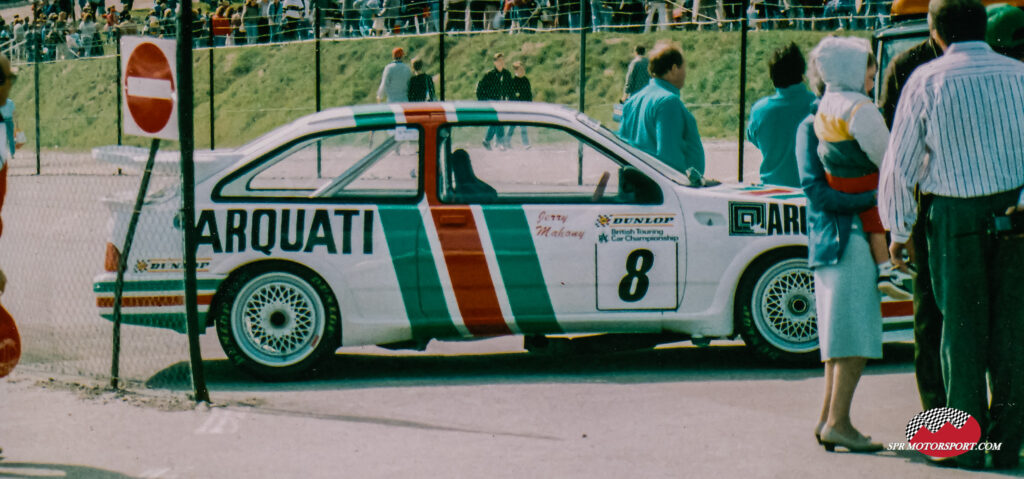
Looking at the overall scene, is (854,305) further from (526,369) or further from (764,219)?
(526,369)

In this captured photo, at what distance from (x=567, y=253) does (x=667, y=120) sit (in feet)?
5.56

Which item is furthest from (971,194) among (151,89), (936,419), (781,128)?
(151,89)

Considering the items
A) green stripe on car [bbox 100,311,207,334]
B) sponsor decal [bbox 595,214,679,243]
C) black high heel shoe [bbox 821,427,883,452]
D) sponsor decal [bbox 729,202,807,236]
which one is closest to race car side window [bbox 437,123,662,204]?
sponsor decal [bbox 595,214,679,243]

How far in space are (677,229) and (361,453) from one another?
2524mm

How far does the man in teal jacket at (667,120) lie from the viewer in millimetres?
9117

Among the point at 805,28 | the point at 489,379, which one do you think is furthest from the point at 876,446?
the point at 805,28

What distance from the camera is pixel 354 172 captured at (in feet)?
26.4

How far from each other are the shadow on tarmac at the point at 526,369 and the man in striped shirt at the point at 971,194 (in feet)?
7.19

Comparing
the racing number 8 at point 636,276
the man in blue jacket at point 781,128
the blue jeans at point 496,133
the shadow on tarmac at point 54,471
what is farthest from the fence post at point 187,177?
the man in blue jacket at point 781,128

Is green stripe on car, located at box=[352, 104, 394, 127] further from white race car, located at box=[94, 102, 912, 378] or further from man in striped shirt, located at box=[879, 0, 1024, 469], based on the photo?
man in striped shirt, located at box=[879, 0, 1024, 469]

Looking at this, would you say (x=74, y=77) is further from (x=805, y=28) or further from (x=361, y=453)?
(x=361, y=453)

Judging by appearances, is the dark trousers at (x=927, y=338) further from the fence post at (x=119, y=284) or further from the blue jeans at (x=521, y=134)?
the fence post at (x=119, y=284)

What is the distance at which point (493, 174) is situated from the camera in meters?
8.15

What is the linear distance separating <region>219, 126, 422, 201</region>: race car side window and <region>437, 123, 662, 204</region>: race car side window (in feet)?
0.67
